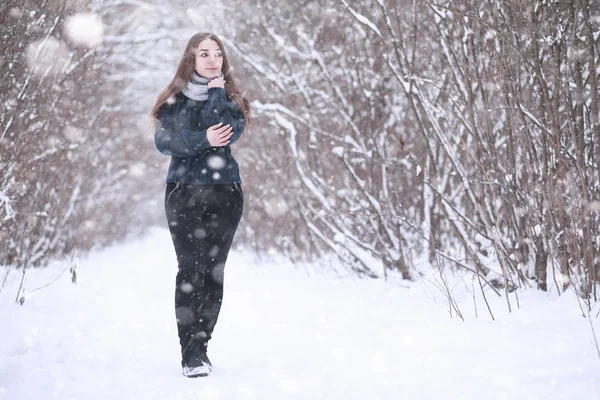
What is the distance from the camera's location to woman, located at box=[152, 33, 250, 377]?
2.40 m

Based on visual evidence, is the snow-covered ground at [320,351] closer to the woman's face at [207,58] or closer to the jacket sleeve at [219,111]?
the jacket sleeve at [219,111]

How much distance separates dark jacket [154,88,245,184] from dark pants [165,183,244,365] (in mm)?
51

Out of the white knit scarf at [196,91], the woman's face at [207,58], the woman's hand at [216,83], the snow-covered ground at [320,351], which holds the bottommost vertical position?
the snow-covered ground at [320,351]

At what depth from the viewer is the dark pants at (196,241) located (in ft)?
7.94

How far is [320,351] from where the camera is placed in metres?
2.72

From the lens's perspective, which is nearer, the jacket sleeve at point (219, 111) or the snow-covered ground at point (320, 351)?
→ the snow-covered ground at point (320, 351)

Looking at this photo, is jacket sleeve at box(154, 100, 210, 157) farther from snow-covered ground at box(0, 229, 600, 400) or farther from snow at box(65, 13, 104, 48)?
snow at box(65, 13, 104, 48)

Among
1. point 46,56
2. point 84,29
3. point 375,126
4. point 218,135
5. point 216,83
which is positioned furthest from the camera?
point 84,29

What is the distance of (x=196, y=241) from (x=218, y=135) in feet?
1.61

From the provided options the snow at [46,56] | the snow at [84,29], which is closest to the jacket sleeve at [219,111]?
A: the snow at [46,56]

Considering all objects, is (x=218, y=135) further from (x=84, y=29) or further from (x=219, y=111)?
(x=84, y=29)

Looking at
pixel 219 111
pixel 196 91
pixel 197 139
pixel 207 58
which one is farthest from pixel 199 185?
pixel 207 58

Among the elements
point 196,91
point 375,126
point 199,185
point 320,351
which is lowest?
point 320,351

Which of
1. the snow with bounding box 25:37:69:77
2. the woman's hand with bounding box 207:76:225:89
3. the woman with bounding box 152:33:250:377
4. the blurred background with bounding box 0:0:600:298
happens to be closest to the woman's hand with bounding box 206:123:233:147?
the woman with bounding box 152:33:250:377
